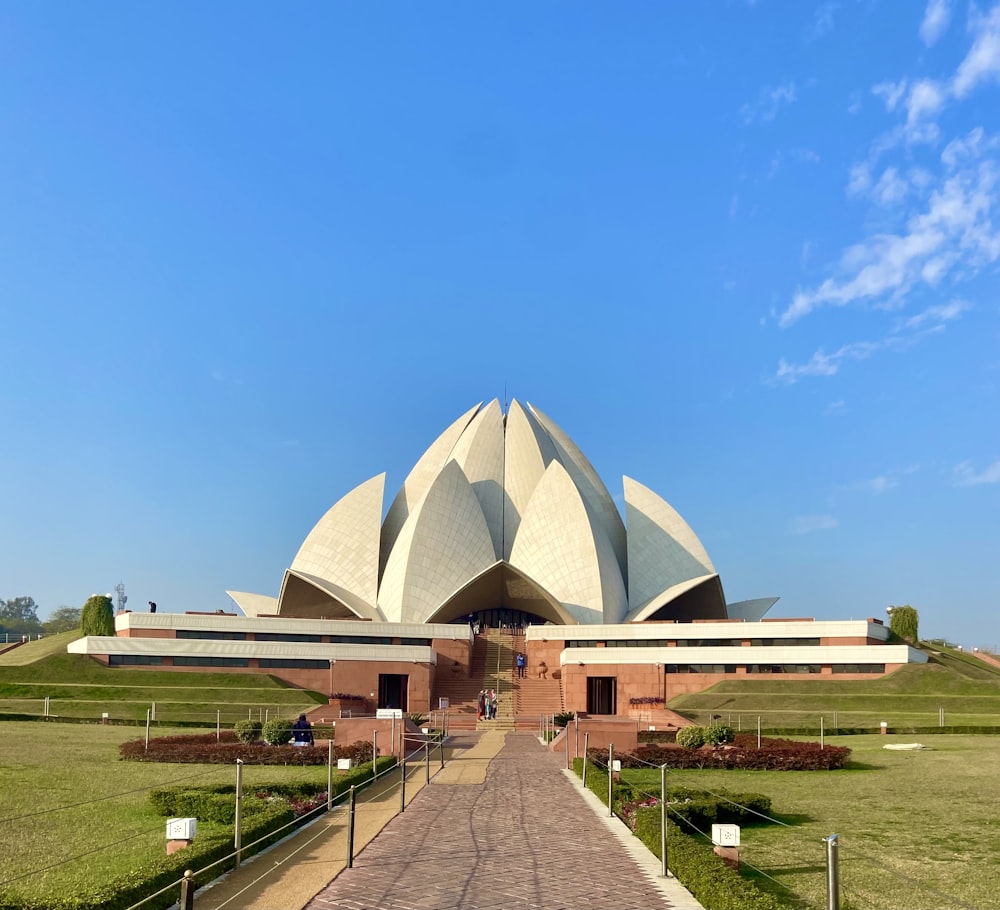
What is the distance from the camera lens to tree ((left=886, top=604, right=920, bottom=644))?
36969mm

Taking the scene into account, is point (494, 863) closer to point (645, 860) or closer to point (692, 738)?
point (645, 860)

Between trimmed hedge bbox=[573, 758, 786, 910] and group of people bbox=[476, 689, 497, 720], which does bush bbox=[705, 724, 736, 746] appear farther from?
group of people bbox=[476, 689, 497, 720]

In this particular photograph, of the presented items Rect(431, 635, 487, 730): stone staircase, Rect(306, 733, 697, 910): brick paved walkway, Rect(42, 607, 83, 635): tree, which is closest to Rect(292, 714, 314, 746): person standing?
Rect(306, 733, 697, 910): brick paved walkway

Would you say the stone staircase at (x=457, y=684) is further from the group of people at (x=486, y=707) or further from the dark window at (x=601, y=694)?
the dark window at (x=601, y=694)

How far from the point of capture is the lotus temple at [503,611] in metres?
32.6

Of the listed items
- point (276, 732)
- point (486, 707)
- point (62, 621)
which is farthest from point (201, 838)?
point (62, 621)

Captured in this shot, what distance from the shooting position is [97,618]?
121 ft

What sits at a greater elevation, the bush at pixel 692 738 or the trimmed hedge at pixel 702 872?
the trimmed hedge at pixel 702 872

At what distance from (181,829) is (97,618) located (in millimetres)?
32392

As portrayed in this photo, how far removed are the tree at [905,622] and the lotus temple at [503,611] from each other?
264cm

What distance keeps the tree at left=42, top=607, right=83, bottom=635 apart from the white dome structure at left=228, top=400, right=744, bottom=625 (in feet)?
186

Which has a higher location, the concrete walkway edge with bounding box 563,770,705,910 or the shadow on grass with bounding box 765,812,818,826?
the concrete walkway edge with bounding box 563,770,705,910

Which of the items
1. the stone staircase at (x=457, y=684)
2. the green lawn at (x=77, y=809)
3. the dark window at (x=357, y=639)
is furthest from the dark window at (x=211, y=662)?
the green lawn at (x=77, y=809)

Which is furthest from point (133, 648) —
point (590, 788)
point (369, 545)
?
point (590, 788)
